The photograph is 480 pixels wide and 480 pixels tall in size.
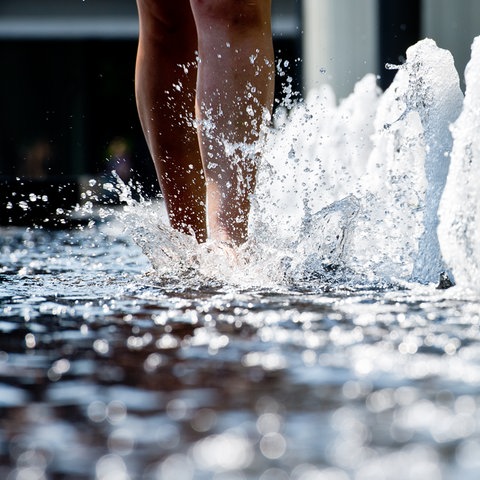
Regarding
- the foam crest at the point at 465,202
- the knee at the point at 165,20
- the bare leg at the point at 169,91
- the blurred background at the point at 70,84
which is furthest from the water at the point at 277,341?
the blurred background at the point at 70,84

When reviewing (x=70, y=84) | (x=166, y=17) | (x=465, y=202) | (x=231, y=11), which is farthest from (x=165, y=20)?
(x=70, y=84)

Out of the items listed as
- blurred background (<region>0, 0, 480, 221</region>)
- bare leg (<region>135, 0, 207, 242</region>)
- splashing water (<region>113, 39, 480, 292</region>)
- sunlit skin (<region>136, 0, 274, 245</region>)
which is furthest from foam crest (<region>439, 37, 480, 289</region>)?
blurred background (<region>0, 0, 480, 221</region>)

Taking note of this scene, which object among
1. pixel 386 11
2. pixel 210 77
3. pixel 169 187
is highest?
pixel 386 11

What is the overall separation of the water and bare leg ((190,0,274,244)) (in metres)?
0.07

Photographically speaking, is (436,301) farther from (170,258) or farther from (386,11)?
(386,11)

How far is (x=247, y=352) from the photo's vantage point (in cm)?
131

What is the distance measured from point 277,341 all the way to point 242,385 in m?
0.25

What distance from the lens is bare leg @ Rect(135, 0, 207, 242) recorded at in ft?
8.40

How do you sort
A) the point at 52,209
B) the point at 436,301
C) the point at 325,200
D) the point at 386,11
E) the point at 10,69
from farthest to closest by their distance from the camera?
1. the point at 10,69
2. the point at 386,11
3. the point at 52,209
4. the point at 325,200
5. the point at 436,301

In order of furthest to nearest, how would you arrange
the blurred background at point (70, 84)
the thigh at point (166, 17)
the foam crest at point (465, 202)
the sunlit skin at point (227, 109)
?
the blurred background at point (70, 84), the thigh at point (166, 17), the sunlit skin at point (227, 109), the foam crest at point (465, 202)

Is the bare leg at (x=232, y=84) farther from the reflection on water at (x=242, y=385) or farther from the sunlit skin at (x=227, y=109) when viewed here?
the reflection on water at (x=242, y=385)

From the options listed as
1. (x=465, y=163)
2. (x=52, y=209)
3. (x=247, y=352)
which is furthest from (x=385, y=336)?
(x=52, y=209)

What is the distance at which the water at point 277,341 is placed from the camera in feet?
2.96

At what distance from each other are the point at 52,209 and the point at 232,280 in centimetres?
457
